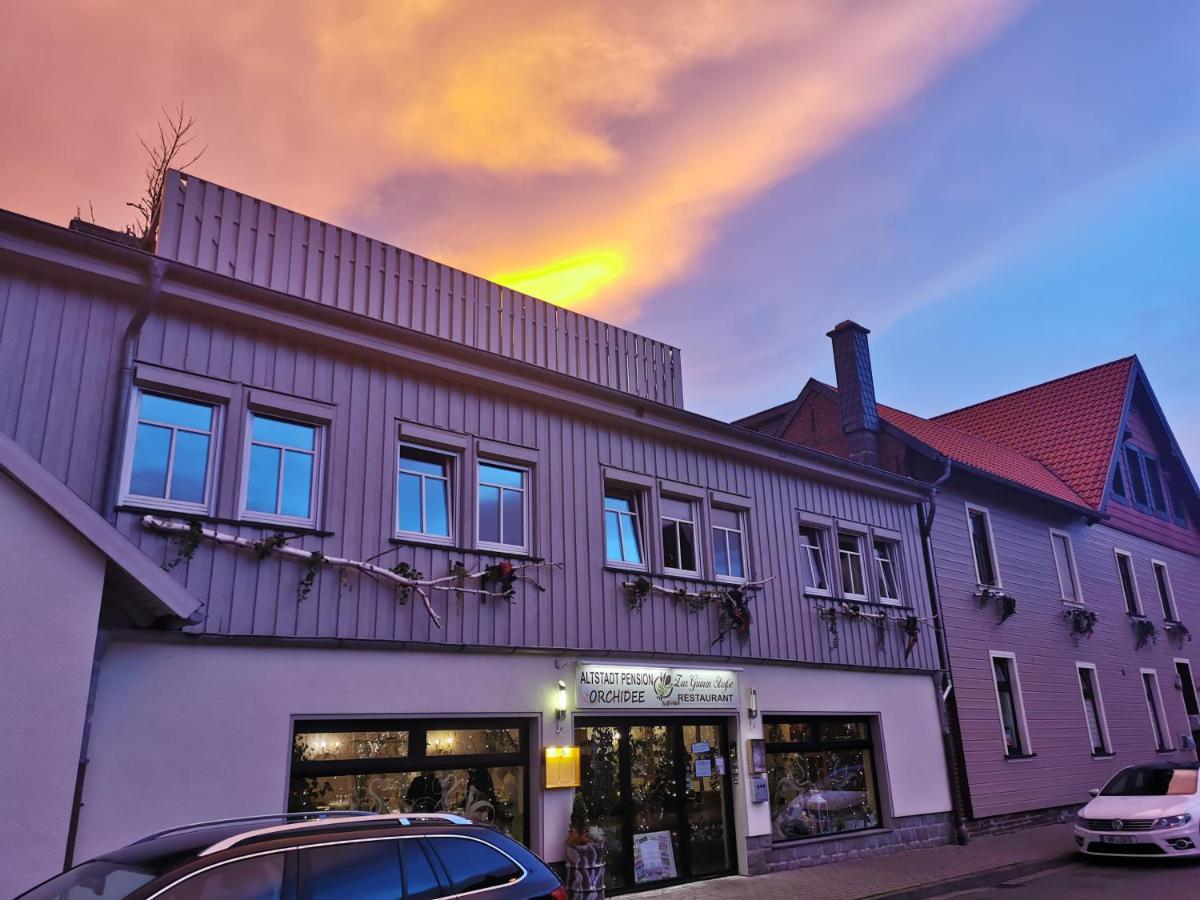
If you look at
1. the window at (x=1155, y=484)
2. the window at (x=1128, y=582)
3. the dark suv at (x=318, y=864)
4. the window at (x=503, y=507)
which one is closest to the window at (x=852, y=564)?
the window at (x=503, y=507)

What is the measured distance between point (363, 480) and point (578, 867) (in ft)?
16.5

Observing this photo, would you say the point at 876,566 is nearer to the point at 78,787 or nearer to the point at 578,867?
the point at 578,867

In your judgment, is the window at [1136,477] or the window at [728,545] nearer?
the window at [728,545]

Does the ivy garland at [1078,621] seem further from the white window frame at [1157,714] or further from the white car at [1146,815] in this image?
the white car at [1146,815]

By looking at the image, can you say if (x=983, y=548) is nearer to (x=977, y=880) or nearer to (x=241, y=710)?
(x=977, y=880)

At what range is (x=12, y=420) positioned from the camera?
8133 mm

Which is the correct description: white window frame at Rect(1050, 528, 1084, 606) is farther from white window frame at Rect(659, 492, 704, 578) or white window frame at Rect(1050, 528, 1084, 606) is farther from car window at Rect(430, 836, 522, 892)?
car window at Rect(430, 836, 522, 892)

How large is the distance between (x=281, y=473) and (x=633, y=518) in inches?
208

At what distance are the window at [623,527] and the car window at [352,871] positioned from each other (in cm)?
751

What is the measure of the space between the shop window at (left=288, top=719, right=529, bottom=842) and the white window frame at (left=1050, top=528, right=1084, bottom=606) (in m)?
15.5

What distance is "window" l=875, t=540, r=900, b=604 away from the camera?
1680cm

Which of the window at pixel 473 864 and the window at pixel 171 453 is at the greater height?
the window at pixel 171 453

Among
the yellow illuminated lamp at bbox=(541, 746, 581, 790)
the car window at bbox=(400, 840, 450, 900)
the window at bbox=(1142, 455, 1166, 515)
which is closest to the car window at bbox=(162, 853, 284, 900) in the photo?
the car window at bbox=(400, 840, 450, 900)

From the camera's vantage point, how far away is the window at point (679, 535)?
44.1 ft
